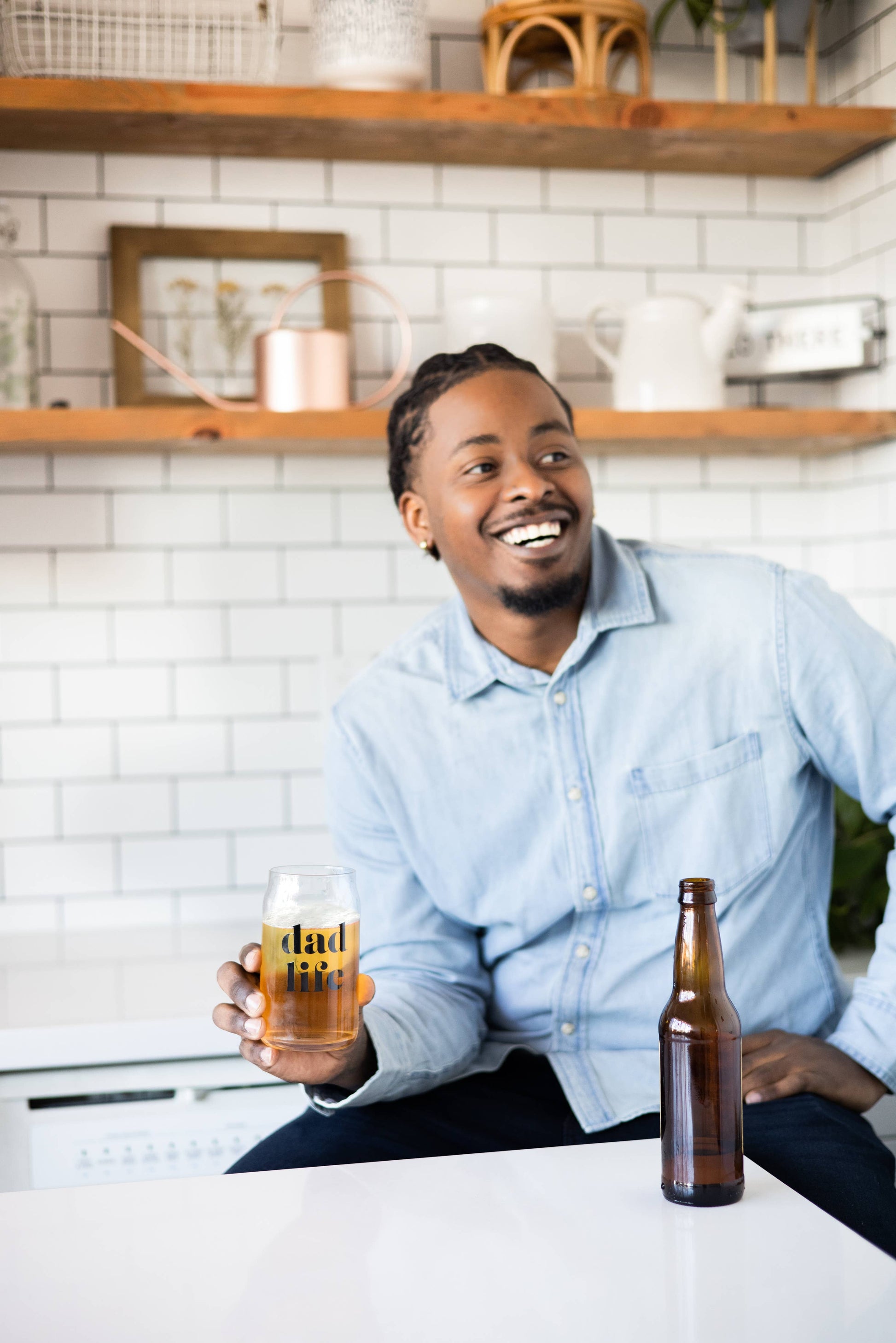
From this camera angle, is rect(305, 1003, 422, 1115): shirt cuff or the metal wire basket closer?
rect(305, 1003, 422, 1115): shirt cuff

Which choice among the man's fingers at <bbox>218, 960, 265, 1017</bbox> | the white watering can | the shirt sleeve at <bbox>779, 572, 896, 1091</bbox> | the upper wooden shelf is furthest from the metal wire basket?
the man's fingers at <bbox>218, 960, 265, 1017</bbox>

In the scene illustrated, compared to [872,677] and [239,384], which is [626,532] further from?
[872,677]

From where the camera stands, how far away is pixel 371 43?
7.40 ft

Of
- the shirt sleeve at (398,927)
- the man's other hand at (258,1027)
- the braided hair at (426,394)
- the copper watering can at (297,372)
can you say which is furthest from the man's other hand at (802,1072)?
the copper watering can at (297,372)

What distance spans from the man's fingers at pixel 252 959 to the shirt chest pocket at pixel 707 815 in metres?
0.61

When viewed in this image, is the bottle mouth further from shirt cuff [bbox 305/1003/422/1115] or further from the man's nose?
the man's nose

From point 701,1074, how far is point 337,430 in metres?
1.50

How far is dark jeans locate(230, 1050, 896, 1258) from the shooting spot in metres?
1.34

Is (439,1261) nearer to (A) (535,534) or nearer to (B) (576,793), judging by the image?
(B) (576,793)

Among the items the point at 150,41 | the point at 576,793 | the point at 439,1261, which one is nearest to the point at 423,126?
the point at 150,41

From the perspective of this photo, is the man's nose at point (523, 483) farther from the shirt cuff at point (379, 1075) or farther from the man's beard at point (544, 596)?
the shirt cuff at point (379, 1075)

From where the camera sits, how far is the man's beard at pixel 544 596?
1.68 metres

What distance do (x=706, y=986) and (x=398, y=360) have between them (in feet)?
5.86

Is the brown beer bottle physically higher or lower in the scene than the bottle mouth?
lower
